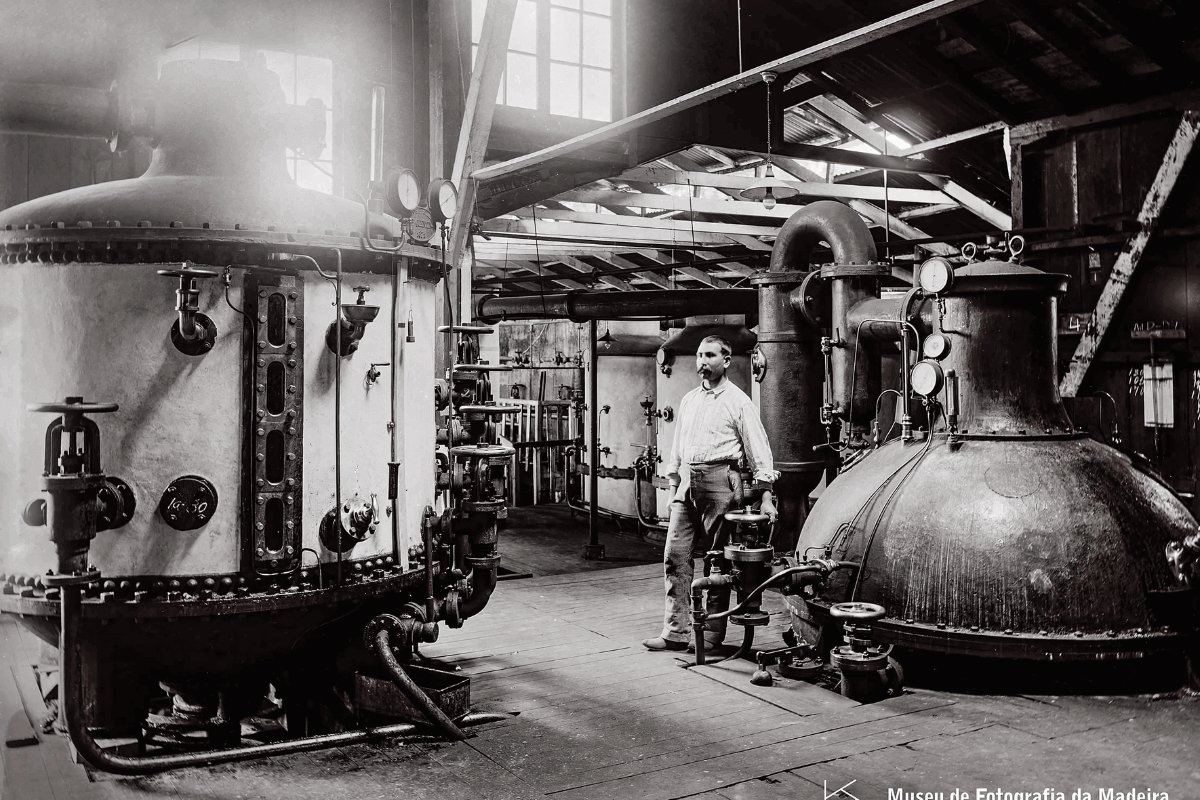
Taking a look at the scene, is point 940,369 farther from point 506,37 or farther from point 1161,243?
point 506,37

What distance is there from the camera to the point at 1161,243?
8406 mm

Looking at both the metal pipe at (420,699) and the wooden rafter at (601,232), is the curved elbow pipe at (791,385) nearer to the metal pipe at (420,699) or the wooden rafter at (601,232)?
the wooden rafter at (601,232)

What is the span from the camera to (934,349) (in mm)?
6133

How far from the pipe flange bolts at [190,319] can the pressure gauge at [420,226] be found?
1.18 m

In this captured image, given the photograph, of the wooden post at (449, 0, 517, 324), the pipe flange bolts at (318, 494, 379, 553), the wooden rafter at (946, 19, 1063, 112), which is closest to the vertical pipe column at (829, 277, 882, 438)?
the wooden rafter at (946, 19, 1063, 112)

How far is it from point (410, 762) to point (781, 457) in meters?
4.98

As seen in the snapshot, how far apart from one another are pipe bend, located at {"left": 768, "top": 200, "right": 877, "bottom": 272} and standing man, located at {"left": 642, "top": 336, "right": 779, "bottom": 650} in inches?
74.2

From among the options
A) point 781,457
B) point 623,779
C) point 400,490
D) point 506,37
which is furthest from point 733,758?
point 506,37

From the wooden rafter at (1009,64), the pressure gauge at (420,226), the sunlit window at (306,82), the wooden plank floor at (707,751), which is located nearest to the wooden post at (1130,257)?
the wooden rafter at (1009,64)

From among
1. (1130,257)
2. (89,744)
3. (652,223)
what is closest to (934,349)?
(1130,257)

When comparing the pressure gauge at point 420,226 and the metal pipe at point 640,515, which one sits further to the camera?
the metal pipe at point 640,515

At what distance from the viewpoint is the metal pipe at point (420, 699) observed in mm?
4855

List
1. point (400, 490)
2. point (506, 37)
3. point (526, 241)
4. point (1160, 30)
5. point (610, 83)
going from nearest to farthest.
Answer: point (400, 490)
point (506, 37)
point (1160, 30)
point (610, 83)
point (526, 241)

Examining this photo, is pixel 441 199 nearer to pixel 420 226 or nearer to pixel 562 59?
pixel 420 226
